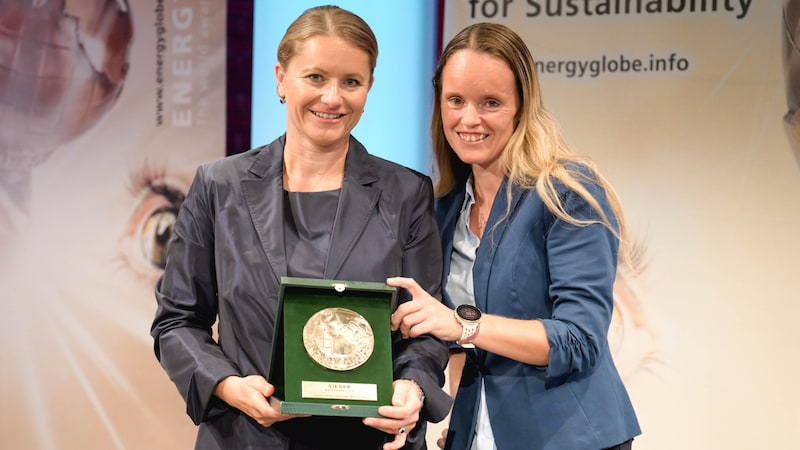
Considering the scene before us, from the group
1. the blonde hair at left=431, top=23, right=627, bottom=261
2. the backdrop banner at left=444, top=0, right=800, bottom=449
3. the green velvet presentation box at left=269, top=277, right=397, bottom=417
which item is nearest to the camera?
the green velvet presentation box at left=269, top=277, right=397, bottom=417

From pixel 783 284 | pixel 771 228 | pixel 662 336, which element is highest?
pixel 771 228

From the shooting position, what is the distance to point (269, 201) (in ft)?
5.98

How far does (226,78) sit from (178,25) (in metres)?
0.30

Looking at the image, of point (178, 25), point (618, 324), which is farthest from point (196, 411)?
point (178, 25)

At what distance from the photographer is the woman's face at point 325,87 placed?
178 cm

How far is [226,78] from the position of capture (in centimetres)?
351

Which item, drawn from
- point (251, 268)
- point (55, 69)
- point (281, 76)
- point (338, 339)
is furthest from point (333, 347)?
point (55, 69)

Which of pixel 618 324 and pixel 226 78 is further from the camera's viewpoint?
pixel 226 78

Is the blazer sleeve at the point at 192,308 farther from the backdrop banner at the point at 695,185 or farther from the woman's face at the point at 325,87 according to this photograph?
the backdrop banner at the point at 695,185

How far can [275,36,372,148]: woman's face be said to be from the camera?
1.78 meters

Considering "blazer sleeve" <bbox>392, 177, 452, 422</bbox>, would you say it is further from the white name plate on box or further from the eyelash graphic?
the eyelash graphic

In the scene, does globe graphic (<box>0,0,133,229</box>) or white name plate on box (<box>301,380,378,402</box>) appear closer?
white name plate on box (<box>301,380,378,402</box>)

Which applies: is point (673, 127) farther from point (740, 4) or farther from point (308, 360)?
point (308, 360)

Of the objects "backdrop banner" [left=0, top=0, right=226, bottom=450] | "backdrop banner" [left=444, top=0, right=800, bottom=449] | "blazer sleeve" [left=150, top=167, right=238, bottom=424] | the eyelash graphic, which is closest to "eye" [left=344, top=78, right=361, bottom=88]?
"blazer sleeve" [left=150, top=167, right=238, bottom=424]
